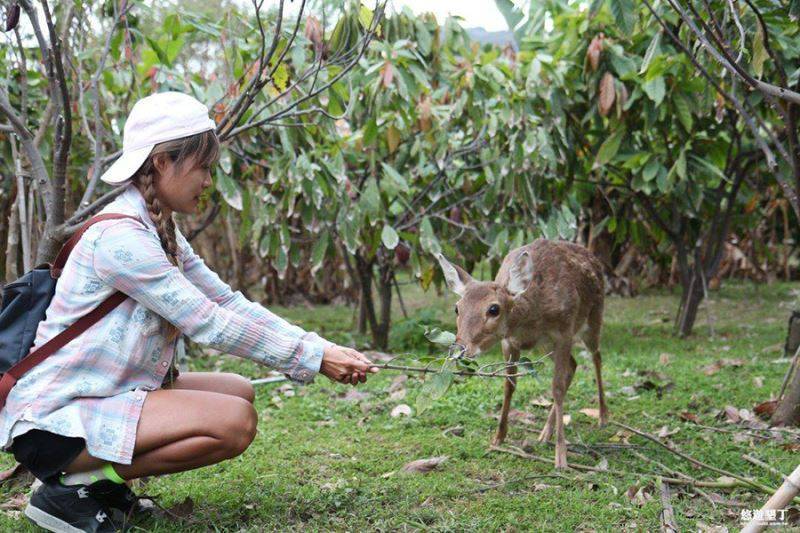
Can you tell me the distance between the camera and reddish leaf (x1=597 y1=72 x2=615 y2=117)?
6.23 meters

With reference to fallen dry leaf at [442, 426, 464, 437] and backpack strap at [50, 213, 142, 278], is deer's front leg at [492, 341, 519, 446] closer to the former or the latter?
fallen dry leaf at [442, 426, 464, 437]

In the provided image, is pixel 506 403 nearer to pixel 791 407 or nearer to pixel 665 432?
pixel 665 432

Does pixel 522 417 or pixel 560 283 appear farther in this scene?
pixel 522 417

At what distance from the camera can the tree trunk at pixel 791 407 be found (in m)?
4.39

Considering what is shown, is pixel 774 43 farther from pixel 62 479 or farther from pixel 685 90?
pixel 62 479

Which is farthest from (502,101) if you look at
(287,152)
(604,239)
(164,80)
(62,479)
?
(62,479)

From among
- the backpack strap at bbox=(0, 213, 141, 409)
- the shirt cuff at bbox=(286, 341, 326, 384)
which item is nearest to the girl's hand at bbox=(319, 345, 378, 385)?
the shirt cuff at bbox=(286, 341, 326, 384)

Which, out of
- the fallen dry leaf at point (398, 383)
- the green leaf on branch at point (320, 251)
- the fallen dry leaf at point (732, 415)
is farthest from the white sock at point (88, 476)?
the fallen dry leaf at point (732, 415)

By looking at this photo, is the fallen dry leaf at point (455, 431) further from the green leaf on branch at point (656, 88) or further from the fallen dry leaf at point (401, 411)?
the green leaf on branch at point (656, 88)

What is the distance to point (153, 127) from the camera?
9.64 ft

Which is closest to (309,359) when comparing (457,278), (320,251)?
(457,278)

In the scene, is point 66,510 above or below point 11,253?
below

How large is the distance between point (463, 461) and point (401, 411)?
97 cm

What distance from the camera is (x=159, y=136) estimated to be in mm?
2938
